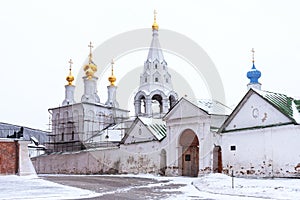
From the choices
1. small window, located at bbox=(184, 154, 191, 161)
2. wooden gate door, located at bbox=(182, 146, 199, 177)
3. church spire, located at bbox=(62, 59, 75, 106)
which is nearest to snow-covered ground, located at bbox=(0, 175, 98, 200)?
wooden gate door, located at bbox=(182, 146, 199, 177)

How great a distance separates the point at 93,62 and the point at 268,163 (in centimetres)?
2949

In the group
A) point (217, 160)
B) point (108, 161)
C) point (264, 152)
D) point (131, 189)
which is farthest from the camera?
point (108, 161)

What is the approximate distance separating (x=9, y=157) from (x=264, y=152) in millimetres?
11480

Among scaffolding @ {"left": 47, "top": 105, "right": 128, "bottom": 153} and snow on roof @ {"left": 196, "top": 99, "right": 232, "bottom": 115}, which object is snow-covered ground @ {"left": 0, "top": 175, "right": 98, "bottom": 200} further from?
scaffolding @ {"left": 47, "top": 105, "right": 128, "bottom": 153}

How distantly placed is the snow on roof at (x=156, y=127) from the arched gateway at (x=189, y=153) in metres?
1.92

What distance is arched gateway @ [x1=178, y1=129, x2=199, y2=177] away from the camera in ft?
84.8

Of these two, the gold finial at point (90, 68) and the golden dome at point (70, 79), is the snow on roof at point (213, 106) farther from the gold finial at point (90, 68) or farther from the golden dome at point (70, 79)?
the golden dome at point (70, 79)

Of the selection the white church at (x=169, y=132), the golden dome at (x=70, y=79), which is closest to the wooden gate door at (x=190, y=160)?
the white church at (x=169, y=132)

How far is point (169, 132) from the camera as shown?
26.0 metres

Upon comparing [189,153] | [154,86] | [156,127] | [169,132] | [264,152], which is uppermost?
[154,86]

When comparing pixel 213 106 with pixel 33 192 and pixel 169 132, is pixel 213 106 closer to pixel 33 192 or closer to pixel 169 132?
pixel 169 132

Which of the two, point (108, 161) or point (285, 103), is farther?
point (108, 161)

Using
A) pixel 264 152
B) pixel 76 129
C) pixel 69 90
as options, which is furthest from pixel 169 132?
pixel 69 90

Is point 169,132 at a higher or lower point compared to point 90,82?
lower
